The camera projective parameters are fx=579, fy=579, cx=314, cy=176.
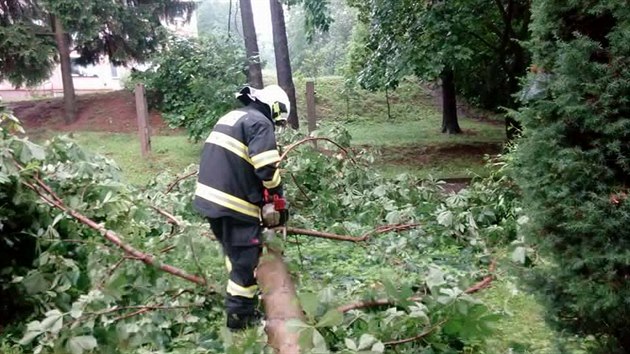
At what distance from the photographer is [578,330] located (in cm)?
237

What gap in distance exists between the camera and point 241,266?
3.60 meters

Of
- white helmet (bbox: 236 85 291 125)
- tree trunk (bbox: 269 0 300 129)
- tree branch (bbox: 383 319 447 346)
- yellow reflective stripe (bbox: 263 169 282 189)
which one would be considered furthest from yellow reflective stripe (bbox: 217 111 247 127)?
tree trunk (bbox: 269 0 300 129)

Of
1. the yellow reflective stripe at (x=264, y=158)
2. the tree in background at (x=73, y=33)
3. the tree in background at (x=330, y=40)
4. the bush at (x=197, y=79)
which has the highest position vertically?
the tree in background at (x=330, y=40)

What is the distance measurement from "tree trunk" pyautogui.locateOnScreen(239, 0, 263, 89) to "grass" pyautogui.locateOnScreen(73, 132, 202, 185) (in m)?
2.03

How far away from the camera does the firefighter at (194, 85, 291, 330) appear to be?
3.59 metres

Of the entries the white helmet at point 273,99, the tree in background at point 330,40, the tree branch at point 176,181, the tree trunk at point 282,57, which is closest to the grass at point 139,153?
the tree trunk at point 282,57

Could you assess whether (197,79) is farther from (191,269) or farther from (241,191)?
(241,191)

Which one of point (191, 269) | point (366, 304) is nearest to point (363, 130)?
point (191, 269)

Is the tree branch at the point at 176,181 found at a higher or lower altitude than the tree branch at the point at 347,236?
higher

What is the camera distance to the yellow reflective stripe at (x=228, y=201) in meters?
3.62

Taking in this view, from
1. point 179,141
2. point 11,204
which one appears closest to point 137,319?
point 11,204

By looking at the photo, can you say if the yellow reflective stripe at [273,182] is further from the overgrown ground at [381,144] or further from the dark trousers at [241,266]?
the overgrown ground at [381,144]

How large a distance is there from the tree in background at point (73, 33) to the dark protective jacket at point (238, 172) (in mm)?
12279

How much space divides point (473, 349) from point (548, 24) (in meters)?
1.77
